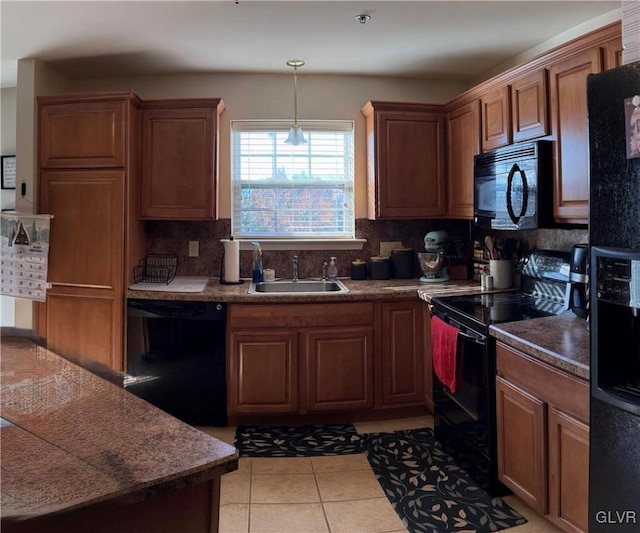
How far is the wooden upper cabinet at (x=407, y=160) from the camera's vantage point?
3209mm

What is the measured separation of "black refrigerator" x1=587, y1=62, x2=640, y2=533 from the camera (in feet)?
4.11

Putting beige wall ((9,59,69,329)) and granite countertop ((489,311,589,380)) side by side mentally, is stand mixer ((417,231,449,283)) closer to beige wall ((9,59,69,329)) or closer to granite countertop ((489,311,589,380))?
granite countertop ((489,311,589,380))

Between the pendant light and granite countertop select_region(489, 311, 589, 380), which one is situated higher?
the pendant light

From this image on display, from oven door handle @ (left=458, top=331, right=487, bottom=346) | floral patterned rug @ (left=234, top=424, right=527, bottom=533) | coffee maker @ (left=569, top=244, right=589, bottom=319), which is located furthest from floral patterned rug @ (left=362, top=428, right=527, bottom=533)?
coffee maker @ (left=569, top=244, right=589, bottom=319)

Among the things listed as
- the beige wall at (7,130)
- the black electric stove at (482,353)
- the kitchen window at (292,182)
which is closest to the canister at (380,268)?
the kitchen window at (292,182)

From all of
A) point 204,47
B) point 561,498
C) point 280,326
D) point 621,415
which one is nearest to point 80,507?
point 621,415

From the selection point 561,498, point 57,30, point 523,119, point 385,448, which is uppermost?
point 57,30

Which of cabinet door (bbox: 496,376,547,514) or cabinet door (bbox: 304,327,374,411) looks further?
cabinet door (bbox: 304,327,374,411)

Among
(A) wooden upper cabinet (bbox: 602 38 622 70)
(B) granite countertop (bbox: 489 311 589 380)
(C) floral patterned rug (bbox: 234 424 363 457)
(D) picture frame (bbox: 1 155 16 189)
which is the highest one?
(A) wooden upper cabinet (bbox: 602 38 622 70)

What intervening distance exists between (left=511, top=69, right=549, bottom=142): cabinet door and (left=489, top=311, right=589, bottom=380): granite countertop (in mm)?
962

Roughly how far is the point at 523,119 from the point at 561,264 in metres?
0.81

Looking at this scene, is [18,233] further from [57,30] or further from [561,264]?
[561,264]

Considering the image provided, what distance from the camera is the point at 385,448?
2629 mm

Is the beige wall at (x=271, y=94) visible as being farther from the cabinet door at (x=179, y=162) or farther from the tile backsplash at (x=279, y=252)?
the cabinet door at (x=179, y=162)
